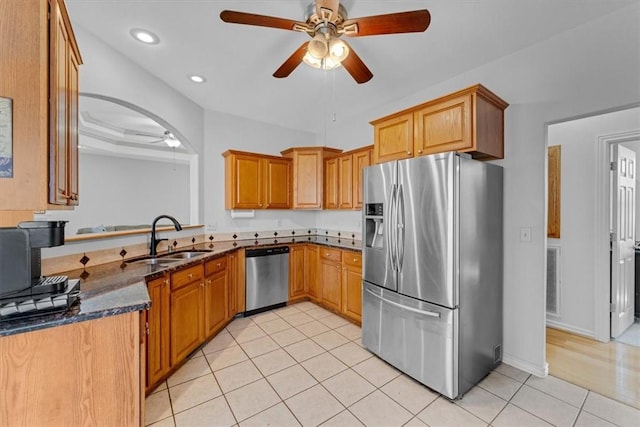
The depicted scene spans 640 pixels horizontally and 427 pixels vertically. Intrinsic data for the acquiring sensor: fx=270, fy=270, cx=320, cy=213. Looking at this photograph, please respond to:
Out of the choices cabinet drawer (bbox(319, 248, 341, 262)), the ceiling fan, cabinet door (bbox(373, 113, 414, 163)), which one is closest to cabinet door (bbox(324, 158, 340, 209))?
cabinet drawer (bbox(319, 248, 341, 262))

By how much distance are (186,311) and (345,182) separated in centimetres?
247

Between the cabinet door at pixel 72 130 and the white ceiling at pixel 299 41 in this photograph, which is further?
the white ceiling at pixel 299 41

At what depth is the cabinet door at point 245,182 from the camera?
3.75m

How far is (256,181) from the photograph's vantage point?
392 centimetres

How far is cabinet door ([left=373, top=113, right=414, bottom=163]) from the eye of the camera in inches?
99.9

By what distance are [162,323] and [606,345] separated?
13.5 feet

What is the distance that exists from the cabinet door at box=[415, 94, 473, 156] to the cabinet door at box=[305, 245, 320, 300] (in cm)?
205

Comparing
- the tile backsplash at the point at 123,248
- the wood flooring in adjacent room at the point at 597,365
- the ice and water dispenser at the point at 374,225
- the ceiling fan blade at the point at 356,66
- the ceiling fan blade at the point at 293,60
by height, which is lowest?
the wood flooring in adjacent room at the point at 597,365

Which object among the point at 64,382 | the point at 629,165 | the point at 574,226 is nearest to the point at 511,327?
the point at 574,226

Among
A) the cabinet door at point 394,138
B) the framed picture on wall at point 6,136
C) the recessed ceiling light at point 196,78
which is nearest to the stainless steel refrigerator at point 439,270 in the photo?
the cabinet door at point 394,138

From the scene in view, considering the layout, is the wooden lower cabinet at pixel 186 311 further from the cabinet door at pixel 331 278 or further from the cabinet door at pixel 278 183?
the cabinet door at pixel 278 183

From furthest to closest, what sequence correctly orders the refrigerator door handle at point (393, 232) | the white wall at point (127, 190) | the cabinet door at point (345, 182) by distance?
the white wall at point (127, 190)
the cabinet door at point (345, 182)
the refrigerator door handle at point (393, 232)

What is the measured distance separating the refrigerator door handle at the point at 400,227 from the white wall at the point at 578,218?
215cm

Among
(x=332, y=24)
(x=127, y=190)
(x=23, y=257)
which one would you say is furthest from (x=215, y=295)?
(x=127, y=190)
